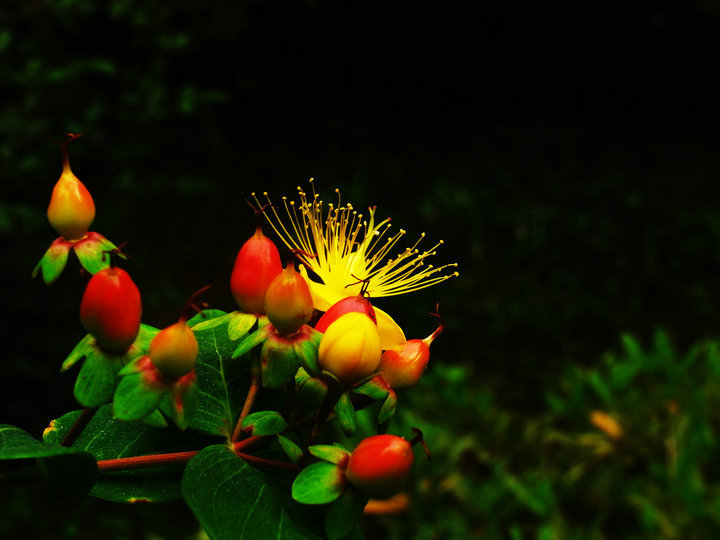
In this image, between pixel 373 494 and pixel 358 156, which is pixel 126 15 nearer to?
pixel 358 156

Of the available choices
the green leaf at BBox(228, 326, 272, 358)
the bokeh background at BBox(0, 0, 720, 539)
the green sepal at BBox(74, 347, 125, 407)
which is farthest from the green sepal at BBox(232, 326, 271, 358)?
the bokeh background at BBox(0, 0, 720, 539)

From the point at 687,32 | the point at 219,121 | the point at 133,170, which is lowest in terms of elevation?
the point at 133,170

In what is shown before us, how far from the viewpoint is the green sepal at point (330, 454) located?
61cm

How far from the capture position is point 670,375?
273 centimetres

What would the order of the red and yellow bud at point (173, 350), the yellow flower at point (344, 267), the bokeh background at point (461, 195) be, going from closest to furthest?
the red and yellow bud at point (173, 350)
the yellow flower at point (344, 267)
the bokeh background at point (461, 195)

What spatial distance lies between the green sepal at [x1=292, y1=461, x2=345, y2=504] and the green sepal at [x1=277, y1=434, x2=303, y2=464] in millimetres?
24

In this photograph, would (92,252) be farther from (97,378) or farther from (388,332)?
(388,332)

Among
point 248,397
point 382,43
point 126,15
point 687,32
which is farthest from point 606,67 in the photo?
point 248,397

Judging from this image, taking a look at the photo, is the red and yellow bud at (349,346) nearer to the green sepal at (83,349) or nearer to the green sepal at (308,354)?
the green sepal at (308,354)

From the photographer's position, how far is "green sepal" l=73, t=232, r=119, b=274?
653 mm

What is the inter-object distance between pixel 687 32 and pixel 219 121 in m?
2.51

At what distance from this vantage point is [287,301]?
2.01ft

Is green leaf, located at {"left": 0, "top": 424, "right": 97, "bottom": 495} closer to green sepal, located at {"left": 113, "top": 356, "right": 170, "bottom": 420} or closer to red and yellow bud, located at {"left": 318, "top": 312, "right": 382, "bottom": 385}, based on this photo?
green sepal, located at {"left": 113, "top": 356, "right": 170, "bottom": 420}

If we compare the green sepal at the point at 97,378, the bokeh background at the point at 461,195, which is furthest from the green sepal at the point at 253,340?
the bokeh background at the point at 461,195
